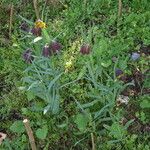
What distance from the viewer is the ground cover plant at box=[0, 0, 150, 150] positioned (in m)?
2.82

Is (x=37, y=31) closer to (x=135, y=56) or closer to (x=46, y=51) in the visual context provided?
(x=46, y=51)

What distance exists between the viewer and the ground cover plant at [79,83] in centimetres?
282

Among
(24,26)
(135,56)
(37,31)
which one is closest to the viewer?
(37,31)

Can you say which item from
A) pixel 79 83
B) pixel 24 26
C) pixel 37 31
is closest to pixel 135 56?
pixel 79 83

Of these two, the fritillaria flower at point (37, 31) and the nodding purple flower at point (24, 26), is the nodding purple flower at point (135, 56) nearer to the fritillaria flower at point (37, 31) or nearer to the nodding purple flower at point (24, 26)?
the fritillaria flower at point (37, 31)

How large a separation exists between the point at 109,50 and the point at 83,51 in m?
0.62

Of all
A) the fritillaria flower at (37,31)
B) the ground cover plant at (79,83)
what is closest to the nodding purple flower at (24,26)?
the ground cover plant at (79,83)

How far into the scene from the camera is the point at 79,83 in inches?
122

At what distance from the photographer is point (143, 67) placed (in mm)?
3203

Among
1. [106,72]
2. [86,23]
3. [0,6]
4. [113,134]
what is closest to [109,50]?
[106,72]

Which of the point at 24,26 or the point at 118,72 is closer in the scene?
the point at 118,72

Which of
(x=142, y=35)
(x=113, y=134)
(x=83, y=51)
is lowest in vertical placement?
(x=113, y=134)

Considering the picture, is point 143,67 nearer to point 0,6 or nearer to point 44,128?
point 44,128

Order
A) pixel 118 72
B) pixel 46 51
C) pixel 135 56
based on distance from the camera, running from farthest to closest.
Result: pixel 135 56, pixel 118 72, pixel 46 51
